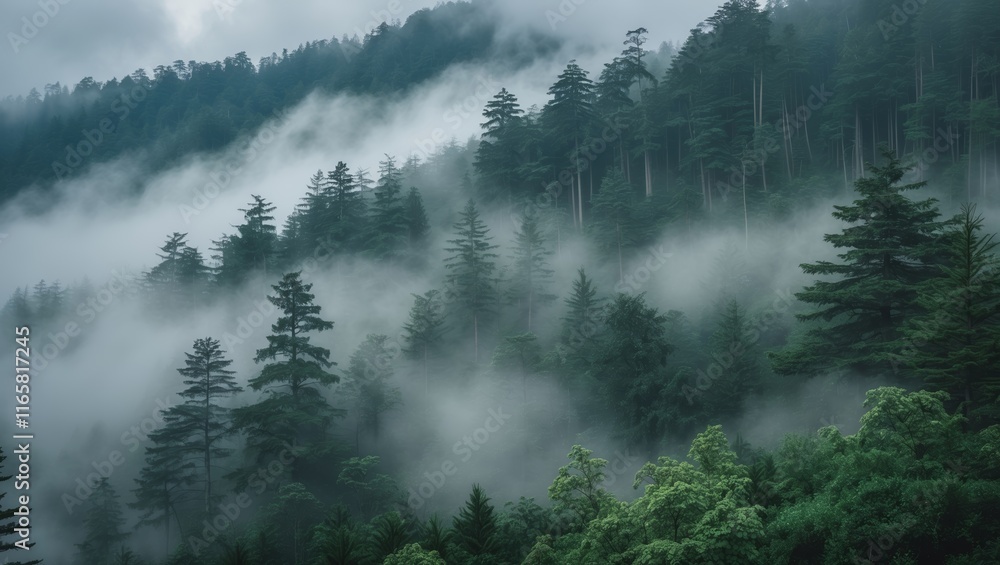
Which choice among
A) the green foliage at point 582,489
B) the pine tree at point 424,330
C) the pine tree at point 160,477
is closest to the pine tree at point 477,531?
the green foliage at point 582,489

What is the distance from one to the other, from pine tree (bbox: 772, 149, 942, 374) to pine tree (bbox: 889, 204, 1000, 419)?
10.9 feet

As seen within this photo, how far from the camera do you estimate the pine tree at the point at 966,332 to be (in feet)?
72.5

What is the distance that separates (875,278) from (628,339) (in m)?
15.7

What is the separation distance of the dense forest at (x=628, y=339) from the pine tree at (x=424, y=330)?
332mm

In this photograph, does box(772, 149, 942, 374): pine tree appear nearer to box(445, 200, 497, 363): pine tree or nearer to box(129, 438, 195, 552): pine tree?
box(445, 200, 497, 363): pine tree

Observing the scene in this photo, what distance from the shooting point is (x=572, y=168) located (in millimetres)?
75438

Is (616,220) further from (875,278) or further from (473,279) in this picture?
(875,278)

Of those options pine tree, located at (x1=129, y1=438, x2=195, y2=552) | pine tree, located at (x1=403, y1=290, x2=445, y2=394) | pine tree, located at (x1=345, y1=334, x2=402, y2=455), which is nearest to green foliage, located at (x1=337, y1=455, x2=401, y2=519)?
pine tree, located at (x1=345, y1=334, x2=402, y2=455)

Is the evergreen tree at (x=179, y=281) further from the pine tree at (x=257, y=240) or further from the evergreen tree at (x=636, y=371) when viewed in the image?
the evergreen tree at (x=636, y=371)

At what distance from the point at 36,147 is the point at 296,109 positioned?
193 feet

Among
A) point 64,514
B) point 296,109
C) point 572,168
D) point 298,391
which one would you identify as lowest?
point 64,514

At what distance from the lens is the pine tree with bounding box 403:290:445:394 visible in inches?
2168

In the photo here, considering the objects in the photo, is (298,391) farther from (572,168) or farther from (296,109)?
(296,109)

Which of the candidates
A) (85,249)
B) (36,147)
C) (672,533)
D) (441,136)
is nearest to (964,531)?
(672,533)
